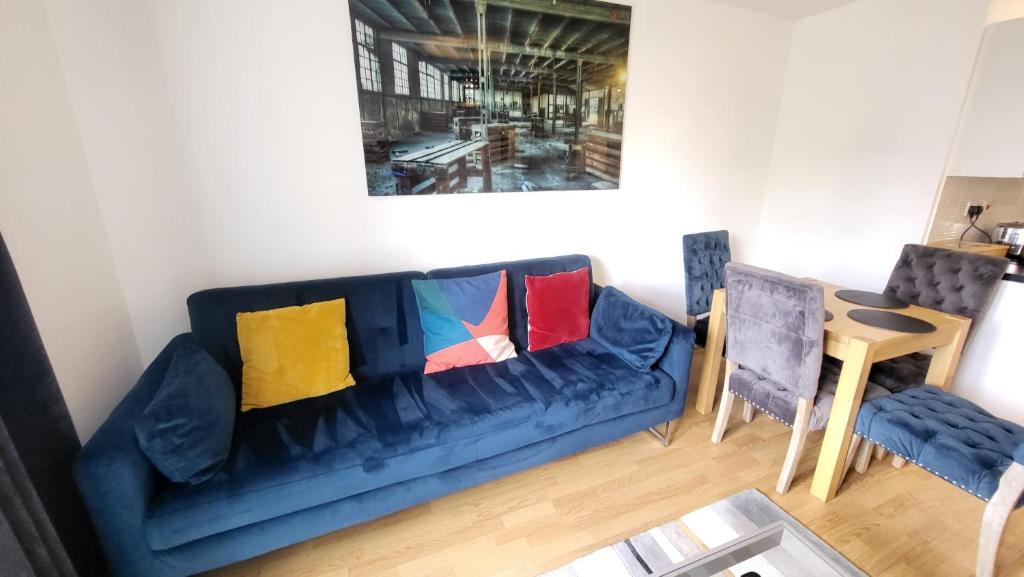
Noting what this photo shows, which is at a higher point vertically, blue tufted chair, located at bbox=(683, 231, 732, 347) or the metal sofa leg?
blue tufted chair, located at bbox=(683, 231, 732, 347)

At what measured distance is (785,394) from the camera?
5.61 ft

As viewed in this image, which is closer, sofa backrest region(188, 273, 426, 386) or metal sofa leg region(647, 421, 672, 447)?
sofa backrest region(188, 273, 426, 386)

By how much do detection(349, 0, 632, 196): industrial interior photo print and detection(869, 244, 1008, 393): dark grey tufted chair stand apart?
68.5 inches

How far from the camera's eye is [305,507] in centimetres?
131

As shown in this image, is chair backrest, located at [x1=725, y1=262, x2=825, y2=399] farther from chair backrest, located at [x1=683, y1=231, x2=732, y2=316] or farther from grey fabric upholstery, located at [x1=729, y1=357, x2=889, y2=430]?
chair backrest, located at [x1=683, y1=231, x2=732, y2=316]

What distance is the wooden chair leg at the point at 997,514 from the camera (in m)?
1.18

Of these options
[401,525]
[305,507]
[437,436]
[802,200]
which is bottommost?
[401,525]

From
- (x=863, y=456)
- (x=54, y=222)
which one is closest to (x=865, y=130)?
(x=863, y=456)

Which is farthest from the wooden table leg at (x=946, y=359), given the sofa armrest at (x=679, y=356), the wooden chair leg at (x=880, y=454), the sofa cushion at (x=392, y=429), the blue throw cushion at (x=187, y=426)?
the blue throw cushion at (x=187, y=426)

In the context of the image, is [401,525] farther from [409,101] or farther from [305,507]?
[409,101]

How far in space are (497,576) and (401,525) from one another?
0.45m

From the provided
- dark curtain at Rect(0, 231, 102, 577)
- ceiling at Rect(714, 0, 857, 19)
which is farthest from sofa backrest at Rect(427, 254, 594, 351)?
ceiling at Rect(714, 0, 857, 19)

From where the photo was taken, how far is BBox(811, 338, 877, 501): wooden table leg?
5.04ft

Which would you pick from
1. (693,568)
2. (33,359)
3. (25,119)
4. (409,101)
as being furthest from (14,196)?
(693,568)
